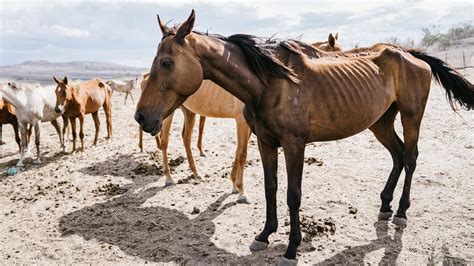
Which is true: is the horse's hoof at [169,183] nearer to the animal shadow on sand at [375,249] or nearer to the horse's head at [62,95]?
the animal shadow on sand at [375,249]

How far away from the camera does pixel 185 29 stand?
9.18 feet

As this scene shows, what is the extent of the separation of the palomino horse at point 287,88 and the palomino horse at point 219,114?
1499mm

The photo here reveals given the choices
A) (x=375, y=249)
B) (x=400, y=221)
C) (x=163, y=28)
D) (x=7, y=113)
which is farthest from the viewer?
(x=7, y=113)

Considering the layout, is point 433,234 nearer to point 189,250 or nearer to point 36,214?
point 189,250

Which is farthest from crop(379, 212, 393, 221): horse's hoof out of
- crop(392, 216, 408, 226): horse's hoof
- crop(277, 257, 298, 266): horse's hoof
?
crop(277, 257, 298, 266): horse's hoof

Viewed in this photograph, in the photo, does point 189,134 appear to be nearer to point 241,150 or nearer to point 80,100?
point 241,150

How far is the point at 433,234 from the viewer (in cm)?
385

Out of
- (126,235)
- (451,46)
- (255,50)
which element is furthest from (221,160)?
(451,46)

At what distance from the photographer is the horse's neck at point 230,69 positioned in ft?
9.76

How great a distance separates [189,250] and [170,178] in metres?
2.33

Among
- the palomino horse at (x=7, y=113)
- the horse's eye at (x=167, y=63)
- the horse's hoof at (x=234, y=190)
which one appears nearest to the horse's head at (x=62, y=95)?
the palomino horse at (x=7, y=113)

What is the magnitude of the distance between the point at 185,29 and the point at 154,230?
251 cm

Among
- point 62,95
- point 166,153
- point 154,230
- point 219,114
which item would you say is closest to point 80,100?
point 62,95

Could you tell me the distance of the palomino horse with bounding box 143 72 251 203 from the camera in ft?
16.9
